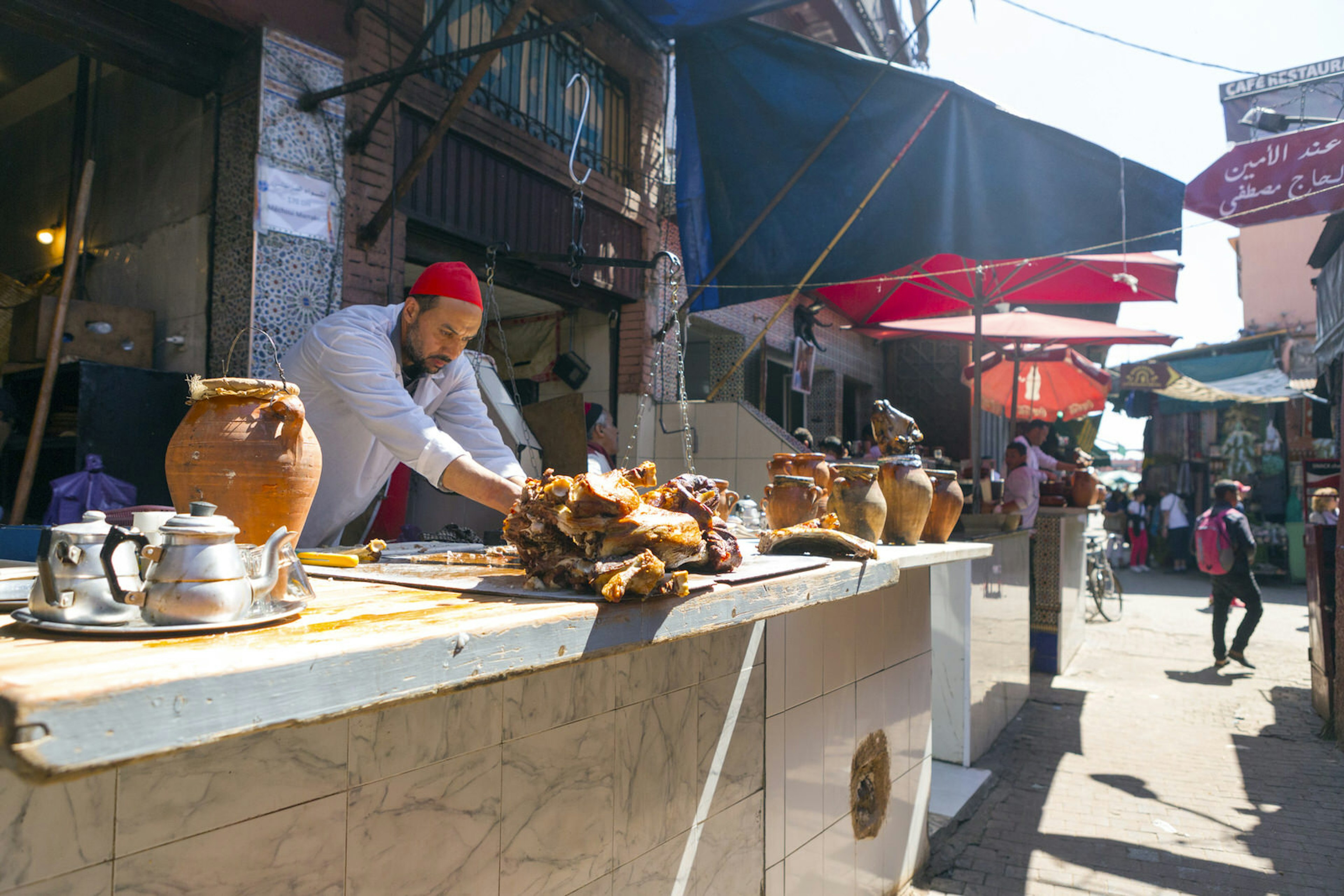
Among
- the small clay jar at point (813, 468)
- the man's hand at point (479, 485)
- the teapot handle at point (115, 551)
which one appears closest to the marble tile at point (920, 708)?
the small clay jar at point (813, 468)

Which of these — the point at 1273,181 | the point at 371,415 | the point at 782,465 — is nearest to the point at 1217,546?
the point at 1273,181

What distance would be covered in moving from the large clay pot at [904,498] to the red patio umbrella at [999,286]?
3.57 m

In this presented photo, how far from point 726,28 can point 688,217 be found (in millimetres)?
1328

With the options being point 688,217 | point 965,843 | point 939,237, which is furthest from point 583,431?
point 965,843

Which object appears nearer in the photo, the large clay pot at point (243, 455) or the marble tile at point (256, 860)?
the marble tile at point (256, 860)

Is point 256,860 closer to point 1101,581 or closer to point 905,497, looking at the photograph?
point 905,497

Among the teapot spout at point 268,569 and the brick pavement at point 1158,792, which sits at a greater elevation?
the teapot spout at point 268,569

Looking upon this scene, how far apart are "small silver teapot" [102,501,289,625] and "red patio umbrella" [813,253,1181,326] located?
5822mm

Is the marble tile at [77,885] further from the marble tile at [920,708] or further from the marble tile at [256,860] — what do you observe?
the marble tile at [920,708]

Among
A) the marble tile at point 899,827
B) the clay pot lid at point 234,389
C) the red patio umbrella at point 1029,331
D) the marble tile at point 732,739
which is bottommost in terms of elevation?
the marble tile at point 899,827

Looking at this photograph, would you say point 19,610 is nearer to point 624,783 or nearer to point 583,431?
point 624,783

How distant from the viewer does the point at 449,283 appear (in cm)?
230

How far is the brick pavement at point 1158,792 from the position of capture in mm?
3572

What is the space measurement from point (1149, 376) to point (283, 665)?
53.6 ft
